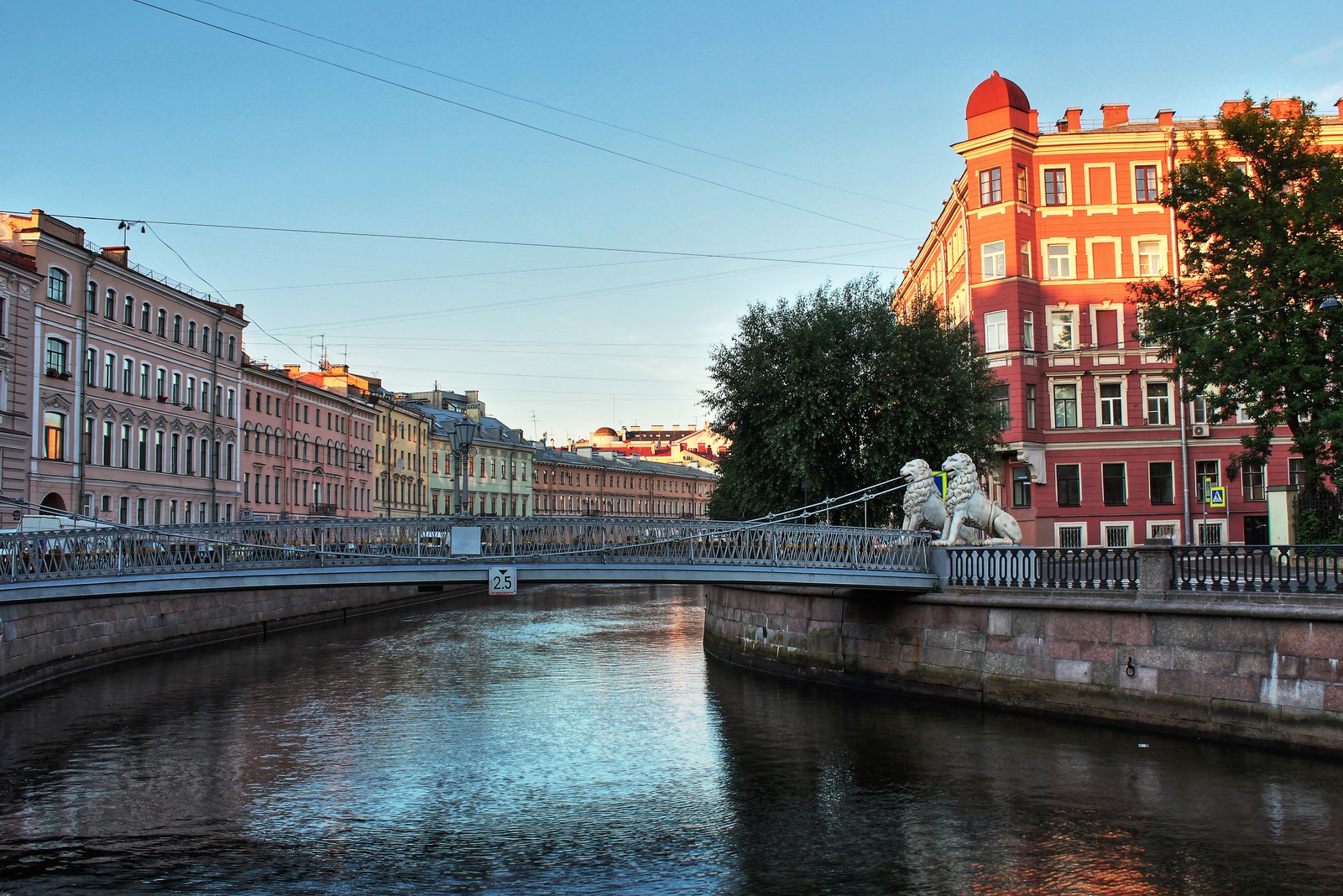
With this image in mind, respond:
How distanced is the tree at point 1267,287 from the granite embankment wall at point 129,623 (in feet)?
61.7

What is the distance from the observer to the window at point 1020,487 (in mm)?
41156

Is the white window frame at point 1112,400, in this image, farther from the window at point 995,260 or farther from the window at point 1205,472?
the window at point 995,260

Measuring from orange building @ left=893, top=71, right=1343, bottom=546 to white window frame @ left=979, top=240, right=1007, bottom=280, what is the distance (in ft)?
0.15

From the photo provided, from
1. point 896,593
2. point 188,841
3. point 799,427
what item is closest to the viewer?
point 188,841

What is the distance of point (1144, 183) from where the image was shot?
4131cm

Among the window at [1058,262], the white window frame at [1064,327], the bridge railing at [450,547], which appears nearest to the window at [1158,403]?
the white window frame at [1064,327]

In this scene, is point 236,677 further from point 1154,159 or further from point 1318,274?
point 1154,159

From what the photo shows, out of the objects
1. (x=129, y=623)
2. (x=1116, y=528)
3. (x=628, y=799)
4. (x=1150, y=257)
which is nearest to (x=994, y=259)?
(x=1150, y=257)

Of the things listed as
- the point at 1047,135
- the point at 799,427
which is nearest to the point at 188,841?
the point at 799,427

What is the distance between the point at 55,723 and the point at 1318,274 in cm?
2767

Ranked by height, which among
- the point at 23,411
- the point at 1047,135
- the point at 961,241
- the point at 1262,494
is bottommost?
the point at 1262,494

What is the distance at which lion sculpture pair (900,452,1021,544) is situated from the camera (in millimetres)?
23516

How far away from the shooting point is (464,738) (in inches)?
799

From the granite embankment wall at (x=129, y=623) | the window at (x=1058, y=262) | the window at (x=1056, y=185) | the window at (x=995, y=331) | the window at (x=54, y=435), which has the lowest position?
the granite embankment wall at (x=129, y=623)
